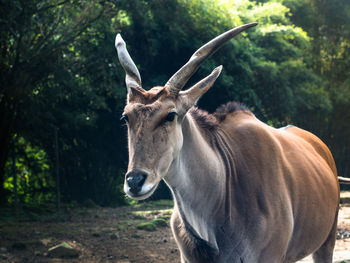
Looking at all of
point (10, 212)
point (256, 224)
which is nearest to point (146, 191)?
point (256, 224)

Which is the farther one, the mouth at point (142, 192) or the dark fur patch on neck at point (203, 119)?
the dark fur patch on neck at point (203, 119)

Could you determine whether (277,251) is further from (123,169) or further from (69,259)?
(123,169)

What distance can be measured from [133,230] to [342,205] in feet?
18.4

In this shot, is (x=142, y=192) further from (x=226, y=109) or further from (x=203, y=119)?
(x=226, y=109)

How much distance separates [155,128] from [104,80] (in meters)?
7.72

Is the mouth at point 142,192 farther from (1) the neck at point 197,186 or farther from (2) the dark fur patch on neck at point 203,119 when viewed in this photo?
(2) the dark fur patch on neck at point 203,119

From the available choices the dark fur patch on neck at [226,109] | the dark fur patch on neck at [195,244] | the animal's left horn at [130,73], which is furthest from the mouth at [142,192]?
the dark fur patch on neck at [226,109]

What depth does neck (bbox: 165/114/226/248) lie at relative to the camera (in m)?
2.85

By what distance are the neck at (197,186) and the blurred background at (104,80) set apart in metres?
5.05

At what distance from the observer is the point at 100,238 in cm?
677

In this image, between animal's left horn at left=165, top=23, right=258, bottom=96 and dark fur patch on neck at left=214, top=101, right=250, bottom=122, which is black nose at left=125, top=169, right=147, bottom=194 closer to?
animal's left horn at left=165, top=23, right=258, bottom=96

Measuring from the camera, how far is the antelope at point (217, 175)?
2609 millimetres

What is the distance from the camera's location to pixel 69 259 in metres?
5.61

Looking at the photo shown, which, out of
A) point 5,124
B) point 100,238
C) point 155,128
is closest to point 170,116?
point 155,128
